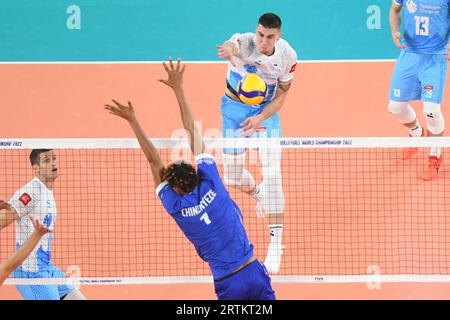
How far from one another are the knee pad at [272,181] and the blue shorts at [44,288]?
9.67ft

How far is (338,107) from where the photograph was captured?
15.8 meters

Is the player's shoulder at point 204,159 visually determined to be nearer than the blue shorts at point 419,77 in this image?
Yes

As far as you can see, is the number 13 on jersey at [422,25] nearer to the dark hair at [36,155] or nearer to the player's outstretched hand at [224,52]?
the player's outstretched hand at [224,52]

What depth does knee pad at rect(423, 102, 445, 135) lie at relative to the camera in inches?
535

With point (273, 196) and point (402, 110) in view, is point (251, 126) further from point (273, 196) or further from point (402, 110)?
point (402, 110)

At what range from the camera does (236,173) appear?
11.9 m

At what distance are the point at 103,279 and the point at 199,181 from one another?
205 cm

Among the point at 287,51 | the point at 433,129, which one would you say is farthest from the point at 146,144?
the point at 433,129

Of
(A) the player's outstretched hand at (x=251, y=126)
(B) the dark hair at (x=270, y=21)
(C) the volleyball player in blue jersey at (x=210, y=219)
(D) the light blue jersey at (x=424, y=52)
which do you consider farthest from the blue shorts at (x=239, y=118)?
(C) the volleyball player in blue jersey at (x=210, y=219)

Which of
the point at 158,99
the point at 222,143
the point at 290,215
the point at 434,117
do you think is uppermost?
the point at 158,99

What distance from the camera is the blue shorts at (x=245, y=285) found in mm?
8695

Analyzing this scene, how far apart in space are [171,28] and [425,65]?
19.1ft

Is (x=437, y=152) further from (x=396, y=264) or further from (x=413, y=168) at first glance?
(x=396, y=264)
